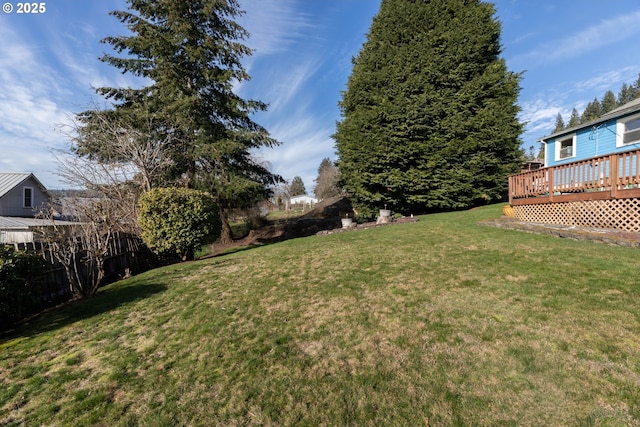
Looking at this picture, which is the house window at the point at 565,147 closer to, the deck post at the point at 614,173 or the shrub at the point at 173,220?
the deck post at the point at 614,173

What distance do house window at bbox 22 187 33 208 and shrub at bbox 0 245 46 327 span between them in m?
19.8

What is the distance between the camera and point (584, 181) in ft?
23.3

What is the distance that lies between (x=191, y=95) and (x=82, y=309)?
10223 millimetres

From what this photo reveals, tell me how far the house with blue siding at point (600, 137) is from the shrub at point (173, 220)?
1447cm

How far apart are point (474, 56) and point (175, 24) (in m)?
13.1

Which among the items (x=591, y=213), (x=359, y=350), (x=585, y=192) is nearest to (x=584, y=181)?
(x=585, y=192)

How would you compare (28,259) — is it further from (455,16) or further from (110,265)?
(455,16)

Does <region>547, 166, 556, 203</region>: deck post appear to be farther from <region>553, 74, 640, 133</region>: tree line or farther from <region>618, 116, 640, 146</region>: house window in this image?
<region>553, 74, 640, 133</region>: tree line

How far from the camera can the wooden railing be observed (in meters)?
6.25

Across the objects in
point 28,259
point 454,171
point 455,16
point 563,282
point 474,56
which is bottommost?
point 563,282

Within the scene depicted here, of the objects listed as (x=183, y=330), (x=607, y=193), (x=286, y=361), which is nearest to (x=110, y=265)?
(x=183, y=330)

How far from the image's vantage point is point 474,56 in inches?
492

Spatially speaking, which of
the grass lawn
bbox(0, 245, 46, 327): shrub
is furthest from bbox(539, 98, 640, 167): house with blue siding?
bbox(0, 245, 46, 327): shrub

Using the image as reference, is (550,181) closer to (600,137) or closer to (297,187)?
(600,137)
